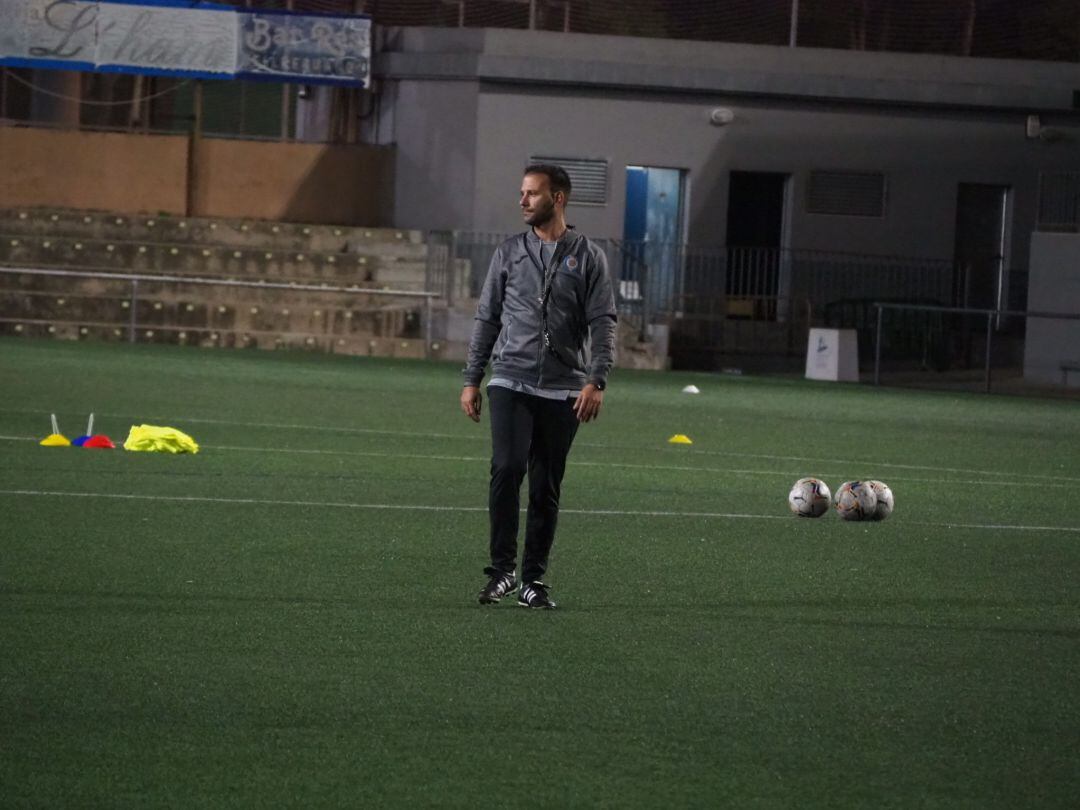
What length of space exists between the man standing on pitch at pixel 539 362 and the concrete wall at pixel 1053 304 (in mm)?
26907

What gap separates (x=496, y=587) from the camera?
9.36 m

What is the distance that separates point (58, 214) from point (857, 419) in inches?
734

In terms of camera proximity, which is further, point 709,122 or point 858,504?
point 709,122

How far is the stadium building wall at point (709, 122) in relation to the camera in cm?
3891

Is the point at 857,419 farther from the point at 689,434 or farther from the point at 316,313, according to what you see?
the point at 316,313

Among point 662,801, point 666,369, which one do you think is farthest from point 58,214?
point 662,801

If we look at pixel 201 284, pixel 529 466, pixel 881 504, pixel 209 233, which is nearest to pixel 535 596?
pixel 529 466

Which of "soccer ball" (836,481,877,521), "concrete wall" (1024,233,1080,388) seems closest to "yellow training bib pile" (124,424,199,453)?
"soccer ball" (836,481,877,521)

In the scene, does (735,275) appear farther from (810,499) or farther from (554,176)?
(554,176)

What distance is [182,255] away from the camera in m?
36.5

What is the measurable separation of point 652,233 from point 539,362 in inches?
1265

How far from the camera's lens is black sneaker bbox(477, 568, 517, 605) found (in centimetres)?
935

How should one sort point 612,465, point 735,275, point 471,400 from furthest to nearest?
point 735,275
point 612,465
point 471,400

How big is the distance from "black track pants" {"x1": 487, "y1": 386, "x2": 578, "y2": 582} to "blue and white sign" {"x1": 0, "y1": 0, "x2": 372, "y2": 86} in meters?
29.9
